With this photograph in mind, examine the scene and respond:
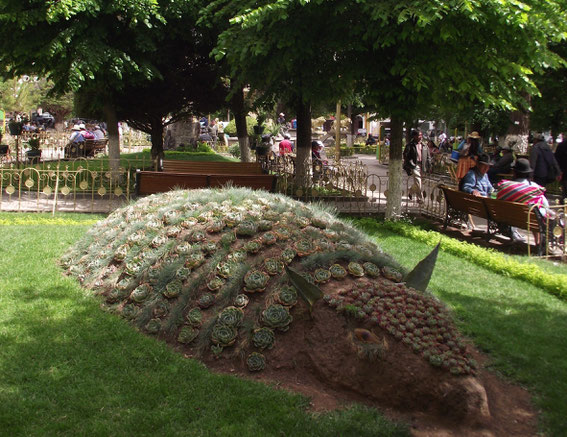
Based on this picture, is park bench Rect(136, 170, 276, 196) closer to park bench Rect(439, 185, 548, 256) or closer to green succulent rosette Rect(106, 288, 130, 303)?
park bench Rect(439, 185, 548, 256)

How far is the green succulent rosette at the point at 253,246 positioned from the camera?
543 centimetres

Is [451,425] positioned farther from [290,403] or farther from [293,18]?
[293,18]

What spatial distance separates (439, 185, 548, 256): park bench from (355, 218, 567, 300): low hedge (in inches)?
25.4

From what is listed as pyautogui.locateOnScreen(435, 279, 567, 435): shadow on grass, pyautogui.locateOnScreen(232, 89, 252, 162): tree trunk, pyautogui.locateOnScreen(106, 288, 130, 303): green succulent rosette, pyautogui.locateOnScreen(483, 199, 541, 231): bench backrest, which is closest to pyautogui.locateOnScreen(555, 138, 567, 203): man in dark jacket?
pyautogui.locateOnScreen(483, 199, 541, 231): bench backrest

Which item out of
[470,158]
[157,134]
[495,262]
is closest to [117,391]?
[495,262]

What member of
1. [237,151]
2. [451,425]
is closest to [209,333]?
[451,425]

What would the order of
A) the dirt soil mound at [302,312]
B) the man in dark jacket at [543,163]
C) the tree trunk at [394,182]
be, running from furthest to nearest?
the man in dark jacket at [543,163], the tree trunk at [394,182], the dirt soil mound at [302,312]

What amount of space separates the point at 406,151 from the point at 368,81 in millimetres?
4376

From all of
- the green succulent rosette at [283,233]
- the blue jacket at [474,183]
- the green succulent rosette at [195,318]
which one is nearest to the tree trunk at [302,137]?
the blue jacket at [474,183]

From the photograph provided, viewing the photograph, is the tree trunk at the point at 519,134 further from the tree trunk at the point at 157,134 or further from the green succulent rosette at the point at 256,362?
the green succulent rosette at the point at 256,362

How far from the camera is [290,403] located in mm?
4062

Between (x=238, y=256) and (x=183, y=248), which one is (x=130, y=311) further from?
(x=238, y=256)

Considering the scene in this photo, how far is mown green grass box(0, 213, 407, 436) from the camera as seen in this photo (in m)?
3.74

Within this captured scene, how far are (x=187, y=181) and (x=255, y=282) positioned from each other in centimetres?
663
